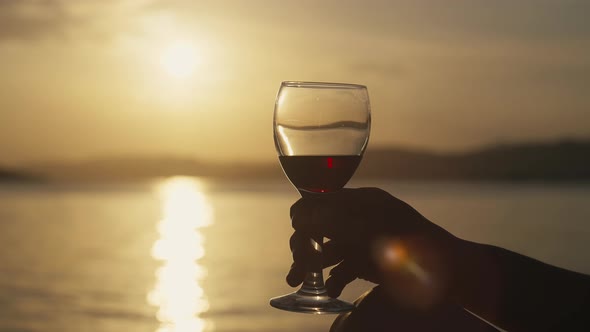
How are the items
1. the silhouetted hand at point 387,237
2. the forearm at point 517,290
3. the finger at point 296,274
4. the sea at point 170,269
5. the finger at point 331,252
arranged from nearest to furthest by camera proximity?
the silhouetted hand at point 387,237 < the forearm at point 517,290 < the finger at point 296,274 < the finger at point 331,252 < the sea at point 170,269

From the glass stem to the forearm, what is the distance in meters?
0.48

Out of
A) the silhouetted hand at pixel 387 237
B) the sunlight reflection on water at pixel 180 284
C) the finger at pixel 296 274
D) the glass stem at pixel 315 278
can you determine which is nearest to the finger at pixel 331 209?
the silhouetted hand at pixel 387 237

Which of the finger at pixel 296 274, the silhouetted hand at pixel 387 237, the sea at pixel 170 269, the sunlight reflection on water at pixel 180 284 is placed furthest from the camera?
the sunlight reflection on water at pixel 180 284

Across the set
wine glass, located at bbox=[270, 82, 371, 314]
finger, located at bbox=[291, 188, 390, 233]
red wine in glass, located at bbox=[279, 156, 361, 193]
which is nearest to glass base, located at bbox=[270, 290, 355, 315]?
wine glass, located at bbox=[270, 82, 371, 314]

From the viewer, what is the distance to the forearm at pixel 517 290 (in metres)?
2.59

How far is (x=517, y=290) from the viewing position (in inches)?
104

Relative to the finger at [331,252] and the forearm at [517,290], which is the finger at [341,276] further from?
the forearm at [517,290]

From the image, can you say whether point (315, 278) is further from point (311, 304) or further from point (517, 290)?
point (517, 290)

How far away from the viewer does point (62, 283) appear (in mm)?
15789

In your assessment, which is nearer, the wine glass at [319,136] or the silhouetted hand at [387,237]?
the silhouetted hand at [387,237]

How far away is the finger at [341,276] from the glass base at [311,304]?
13 centimetres

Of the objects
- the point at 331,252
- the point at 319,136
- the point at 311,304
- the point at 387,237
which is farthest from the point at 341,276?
the point at 319,136

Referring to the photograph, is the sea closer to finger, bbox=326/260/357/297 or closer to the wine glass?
finger, bbox=326/260/357/297

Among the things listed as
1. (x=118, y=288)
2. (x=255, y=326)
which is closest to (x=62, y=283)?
(x=118, y=288)
